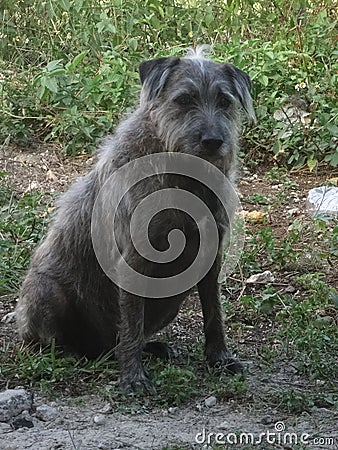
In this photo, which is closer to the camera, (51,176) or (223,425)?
(223,425)

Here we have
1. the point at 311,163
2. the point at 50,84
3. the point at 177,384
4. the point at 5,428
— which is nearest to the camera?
the point at 5,428

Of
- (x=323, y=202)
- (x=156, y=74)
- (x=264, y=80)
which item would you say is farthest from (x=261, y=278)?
(x=264, y=80)

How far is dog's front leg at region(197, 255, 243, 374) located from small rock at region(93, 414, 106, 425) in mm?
917

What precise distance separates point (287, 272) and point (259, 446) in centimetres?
254

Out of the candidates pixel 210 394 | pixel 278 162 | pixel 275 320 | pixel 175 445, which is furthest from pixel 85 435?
pixel 278 162

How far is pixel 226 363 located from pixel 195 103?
4.75 feet

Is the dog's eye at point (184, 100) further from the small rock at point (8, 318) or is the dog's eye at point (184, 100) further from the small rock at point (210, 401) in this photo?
the small rock at point (8, 318)

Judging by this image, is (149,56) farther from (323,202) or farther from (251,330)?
(251,330)

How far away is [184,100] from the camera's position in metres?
4.62

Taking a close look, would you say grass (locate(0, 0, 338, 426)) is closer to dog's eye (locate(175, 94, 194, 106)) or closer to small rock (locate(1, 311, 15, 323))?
small rock (locate(1, 311, 15, 323))

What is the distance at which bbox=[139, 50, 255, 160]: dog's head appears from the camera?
4.51 m

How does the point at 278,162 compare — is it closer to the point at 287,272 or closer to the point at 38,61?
the point at 287,272

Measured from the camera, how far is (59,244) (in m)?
5.17

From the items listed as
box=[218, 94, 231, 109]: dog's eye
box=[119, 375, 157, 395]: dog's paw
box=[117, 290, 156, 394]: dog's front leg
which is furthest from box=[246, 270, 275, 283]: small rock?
box=[218, 94, 231, 109]: dog's eye
